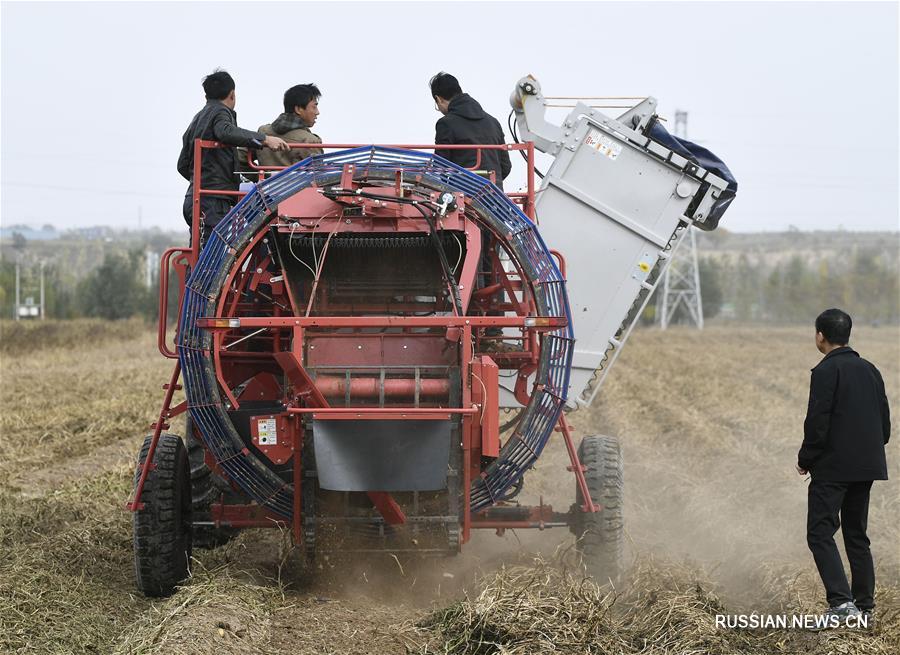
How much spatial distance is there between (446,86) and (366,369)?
2.93m

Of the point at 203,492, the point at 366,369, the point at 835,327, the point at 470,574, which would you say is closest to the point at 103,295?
the point at 203,492

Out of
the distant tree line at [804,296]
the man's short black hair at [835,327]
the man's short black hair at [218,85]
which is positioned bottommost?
the distant tree line at [804,296]

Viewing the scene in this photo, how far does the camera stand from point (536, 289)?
7.08m

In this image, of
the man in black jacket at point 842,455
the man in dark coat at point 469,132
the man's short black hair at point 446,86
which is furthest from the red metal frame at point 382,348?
the man in black jacket at point 842,455

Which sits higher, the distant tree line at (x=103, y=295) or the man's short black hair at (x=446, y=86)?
the man's short black hair at (x=446, y=86)

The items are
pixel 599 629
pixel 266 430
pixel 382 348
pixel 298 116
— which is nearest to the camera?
pixel 599 629

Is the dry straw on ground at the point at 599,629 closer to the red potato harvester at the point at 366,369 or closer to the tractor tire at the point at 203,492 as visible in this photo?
the red potato harvester at the point at 366,369

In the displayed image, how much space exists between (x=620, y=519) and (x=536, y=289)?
174cm

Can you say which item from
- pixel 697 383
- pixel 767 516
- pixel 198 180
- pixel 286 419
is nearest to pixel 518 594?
pixel 286 419

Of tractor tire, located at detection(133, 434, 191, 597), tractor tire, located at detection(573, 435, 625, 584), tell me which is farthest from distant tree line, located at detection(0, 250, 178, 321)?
tractor tire, located at detection(573, 435, 625, 584)

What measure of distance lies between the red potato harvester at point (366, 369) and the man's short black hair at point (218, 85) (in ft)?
1.98

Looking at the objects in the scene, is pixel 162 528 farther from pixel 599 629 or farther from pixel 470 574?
pixel 599 629

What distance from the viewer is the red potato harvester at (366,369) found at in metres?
6.57

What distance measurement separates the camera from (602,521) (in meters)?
7.64
